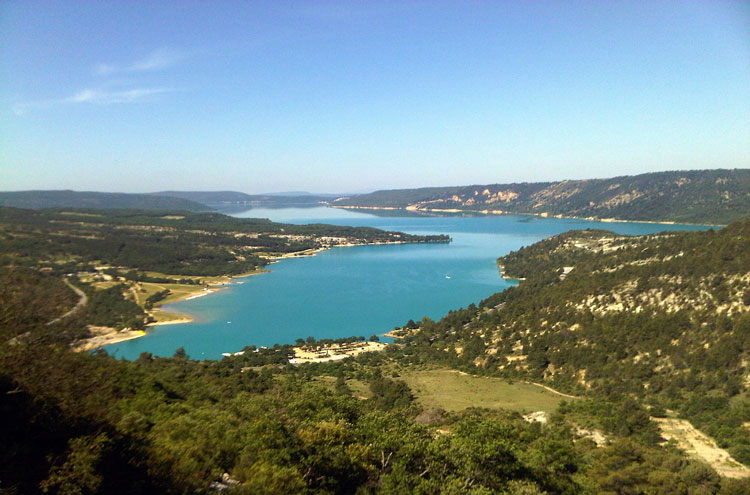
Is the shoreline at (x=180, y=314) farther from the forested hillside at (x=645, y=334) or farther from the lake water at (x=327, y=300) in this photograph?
the forested hillside at (x=645, y=334)

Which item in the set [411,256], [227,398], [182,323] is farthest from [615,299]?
[411,256]

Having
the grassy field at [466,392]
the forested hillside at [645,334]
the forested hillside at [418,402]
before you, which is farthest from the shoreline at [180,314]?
the forested hillside at [645,334]

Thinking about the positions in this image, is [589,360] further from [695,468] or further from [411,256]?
[411,256]

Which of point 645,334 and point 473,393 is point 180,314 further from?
point 645,334

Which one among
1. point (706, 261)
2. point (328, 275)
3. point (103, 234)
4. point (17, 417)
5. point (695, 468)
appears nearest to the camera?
point (17, 417)

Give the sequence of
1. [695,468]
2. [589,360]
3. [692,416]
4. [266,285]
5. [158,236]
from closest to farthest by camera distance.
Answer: [695,468], [692,416], [589,360], [266,285], [158,236]

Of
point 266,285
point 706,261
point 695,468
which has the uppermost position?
point 706,261

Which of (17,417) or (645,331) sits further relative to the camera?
(645,331)
